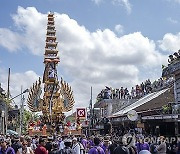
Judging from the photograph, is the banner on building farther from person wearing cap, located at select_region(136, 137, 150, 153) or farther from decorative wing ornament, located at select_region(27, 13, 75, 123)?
decorative wing ornament, located at select_region(27, 13, 75, 123)

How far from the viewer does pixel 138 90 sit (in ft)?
207

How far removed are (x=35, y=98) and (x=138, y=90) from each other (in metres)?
16.5

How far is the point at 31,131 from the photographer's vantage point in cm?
4759

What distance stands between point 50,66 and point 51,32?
687 centimetres

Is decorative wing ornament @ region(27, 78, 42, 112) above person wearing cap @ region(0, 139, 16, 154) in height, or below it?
above

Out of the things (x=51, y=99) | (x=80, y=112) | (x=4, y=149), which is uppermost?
(x=51, y=99)

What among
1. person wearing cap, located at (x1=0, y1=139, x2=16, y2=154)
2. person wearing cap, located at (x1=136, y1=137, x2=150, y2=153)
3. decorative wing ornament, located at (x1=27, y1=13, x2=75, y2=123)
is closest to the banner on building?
person wearing cap, located at (x1=136, y1=137, x2=150, y2=153)

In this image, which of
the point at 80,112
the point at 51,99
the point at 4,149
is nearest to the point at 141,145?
the point at 4,149

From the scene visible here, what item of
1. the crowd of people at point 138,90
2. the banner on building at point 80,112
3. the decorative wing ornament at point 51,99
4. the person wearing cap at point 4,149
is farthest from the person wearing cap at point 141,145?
the decorative wing ornament at point 51,99

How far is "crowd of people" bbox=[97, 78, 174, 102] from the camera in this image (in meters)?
47.4

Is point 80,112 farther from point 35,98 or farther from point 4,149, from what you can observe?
point 35,98

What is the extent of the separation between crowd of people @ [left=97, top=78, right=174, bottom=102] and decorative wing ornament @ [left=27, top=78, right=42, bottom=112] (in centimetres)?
1471

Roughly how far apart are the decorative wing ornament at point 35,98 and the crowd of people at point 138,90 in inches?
579

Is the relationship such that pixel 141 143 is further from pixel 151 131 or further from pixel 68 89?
pixel 68 89
